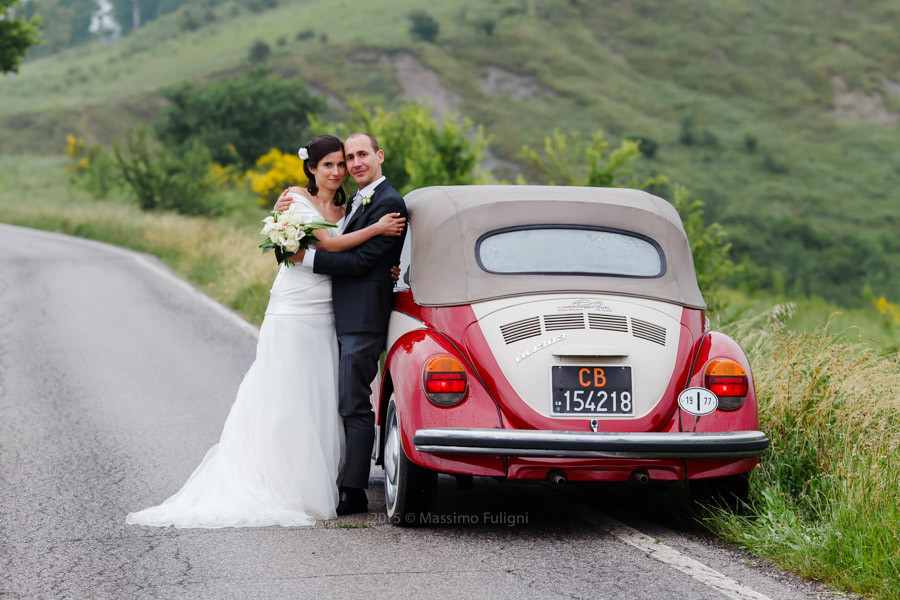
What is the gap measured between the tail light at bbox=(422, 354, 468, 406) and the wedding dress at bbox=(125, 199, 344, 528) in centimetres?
97

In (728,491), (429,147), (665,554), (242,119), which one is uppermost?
(242,119)

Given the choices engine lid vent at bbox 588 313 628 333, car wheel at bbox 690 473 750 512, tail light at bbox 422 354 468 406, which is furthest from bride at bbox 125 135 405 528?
car wheel at bbox 690 473 750 512

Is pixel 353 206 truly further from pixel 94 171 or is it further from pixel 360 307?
pixel 94 171

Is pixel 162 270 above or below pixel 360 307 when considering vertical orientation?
below

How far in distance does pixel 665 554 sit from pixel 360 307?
217 cm

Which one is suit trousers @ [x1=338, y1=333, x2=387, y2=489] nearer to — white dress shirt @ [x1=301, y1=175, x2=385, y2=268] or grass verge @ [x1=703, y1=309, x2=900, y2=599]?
white dress shirt @ [x1=301, y1=175, x2=385, y2=268]

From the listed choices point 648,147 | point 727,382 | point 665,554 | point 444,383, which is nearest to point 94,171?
point 648,147

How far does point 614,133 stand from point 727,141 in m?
8.69

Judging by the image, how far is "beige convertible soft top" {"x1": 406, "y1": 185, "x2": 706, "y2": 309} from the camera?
18.2 feet

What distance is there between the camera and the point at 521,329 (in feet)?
17.4

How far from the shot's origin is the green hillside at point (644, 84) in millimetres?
65312

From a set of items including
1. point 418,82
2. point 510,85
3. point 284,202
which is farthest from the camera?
point 510,85

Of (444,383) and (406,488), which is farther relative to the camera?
(406,488)

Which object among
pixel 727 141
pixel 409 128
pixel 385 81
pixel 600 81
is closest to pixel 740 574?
pixel 409 128
